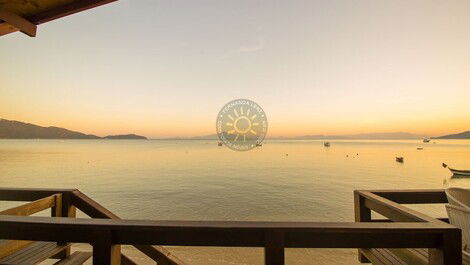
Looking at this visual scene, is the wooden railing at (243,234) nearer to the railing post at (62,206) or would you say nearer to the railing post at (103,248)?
the railing post at (103,248)

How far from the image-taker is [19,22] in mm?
A: 3541

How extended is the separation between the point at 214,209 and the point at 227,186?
9.91 meters

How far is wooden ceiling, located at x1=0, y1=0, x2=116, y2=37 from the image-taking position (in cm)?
341

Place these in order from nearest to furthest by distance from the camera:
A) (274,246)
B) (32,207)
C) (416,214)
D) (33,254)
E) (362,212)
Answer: (274,246) < (416,214) < (33,254) < (32,207) < (362,212)

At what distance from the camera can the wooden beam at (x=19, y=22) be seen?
329cm

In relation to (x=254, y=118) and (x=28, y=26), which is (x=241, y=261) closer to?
(x=28, y=26)

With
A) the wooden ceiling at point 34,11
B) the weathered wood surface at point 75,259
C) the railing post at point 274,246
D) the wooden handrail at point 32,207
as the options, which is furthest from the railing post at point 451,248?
the wooden ceiling at point 34,11

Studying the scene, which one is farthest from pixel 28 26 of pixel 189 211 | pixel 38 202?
pixel 189 211

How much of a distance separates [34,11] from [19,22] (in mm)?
269

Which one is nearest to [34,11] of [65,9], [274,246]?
[65,9]

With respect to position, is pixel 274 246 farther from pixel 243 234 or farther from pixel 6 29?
pixel 6 29

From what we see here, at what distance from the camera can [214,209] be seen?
19766mm

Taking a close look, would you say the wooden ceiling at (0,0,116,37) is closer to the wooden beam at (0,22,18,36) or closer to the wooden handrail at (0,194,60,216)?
the wooden beam at (0,22,18,36)

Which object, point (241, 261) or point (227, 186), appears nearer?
point (241, 261)
